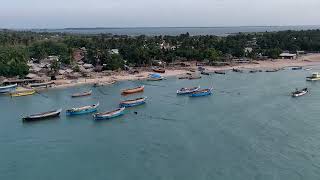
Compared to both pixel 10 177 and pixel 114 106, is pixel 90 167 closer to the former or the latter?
pixel 10 177

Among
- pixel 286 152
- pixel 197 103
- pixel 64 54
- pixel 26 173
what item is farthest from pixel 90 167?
pixel 64 54

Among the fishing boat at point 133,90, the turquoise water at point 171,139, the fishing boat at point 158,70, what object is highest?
the fishing boat at point 158,70

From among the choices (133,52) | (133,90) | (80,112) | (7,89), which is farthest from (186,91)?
(133,52)

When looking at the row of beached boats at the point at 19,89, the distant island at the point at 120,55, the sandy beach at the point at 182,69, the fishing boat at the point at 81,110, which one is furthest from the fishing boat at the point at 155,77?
the fishing boat at the point at 81,110

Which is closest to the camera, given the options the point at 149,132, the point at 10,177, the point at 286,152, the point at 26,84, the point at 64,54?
the point at 10,177

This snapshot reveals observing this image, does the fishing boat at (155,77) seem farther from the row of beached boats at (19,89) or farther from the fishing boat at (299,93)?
the fishing boat at (299,93)

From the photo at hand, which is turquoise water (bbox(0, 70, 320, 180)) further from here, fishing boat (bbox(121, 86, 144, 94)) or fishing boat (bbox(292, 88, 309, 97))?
fishing boat (bbox(121, 86, 144, 94))

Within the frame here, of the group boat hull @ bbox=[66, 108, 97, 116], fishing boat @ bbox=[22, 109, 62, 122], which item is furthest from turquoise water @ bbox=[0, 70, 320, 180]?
fishing boat @ bbox=[22, 109, 62, 122]

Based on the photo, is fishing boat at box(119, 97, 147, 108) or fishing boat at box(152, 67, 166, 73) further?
fishing boat at box(152, 67, 166, 73)
